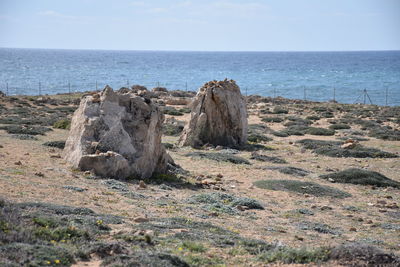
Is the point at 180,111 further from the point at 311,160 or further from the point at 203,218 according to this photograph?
the point at 203,218

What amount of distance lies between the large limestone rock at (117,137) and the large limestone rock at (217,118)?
7741 mm

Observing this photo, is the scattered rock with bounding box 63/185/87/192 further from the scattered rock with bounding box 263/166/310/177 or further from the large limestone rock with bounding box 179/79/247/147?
the large limestone rock with bounding box 179/79/247/147

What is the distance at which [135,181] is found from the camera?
645 inches

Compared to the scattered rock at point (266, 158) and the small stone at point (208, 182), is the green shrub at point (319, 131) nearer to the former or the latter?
the scattered rock at point (266, 158)

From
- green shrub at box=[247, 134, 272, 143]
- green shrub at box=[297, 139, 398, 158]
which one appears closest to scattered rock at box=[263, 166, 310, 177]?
green shrub at box=[297, 139, 398, 158]

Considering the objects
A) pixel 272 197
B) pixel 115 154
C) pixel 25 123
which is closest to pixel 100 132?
pixel 115 154

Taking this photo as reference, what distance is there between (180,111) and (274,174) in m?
24.4

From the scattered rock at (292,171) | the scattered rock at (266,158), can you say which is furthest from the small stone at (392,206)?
the scattered rock at (266,158)

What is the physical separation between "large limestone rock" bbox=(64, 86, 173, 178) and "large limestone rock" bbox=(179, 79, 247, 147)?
7.74m

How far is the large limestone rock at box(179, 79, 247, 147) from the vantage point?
2612 cm

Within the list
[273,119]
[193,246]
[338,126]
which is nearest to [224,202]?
[193,246]

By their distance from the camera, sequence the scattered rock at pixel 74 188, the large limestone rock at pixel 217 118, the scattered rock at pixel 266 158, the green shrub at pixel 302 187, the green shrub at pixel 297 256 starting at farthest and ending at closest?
the large limestone rock at pixel 217 118 → the scattered rock at pixel 266 158 → the green shrub at pixel 302 187 → the scattered rock at pixel 74 188 → the green shrub at pixel 297 256

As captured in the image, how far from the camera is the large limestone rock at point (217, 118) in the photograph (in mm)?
26125

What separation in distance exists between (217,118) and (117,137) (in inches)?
403
